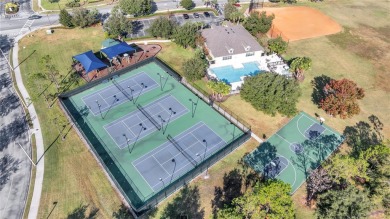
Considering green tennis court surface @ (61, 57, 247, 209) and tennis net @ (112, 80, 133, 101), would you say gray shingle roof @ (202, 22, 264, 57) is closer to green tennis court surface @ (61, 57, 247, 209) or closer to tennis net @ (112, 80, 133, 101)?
green tennis court surface @ (61, 57, 247, 209)

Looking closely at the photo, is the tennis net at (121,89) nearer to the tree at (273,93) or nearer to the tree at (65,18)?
the tree at (273,93)

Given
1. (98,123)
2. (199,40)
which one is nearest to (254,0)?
(199,40)

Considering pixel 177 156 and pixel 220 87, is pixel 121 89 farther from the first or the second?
pixel 177 156

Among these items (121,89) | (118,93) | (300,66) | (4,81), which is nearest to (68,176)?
(118,93)

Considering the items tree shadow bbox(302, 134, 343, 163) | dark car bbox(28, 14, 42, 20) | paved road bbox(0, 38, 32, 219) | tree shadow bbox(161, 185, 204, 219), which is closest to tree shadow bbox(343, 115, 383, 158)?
tree shadow bbox(302, 134, 343, 163)

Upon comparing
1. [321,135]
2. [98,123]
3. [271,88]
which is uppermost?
[271,88]

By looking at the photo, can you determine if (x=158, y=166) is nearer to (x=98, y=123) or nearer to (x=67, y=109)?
(x=98, y=123)
